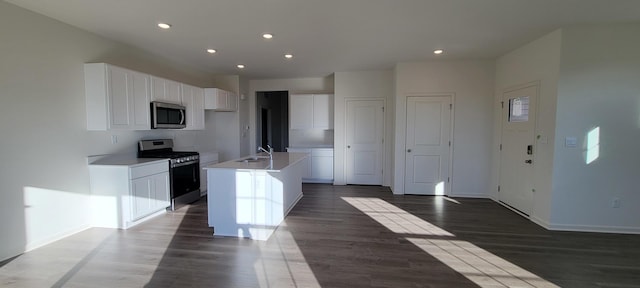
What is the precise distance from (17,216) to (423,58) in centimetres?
580

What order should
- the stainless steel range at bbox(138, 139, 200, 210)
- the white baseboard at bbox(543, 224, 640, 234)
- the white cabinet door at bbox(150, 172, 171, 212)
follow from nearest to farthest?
the white baseboard at bbox(543, 224, 640, 234) < the white cabinet door at bbox(150, 172, 171, 212) < the stainless steel range at bbox(138, 139, 200, 210)

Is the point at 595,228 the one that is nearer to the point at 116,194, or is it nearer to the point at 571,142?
the point at 571,142

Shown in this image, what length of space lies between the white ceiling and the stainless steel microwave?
0.89 meters

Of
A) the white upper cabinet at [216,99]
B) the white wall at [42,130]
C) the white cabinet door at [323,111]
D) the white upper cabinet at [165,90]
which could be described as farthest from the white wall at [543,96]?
the white wall at [42,130]

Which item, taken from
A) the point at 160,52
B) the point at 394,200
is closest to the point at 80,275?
the point at 160,52

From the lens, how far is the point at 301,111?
662 cm

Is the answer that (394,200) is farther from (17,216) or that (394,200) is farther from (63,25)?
(63,25)

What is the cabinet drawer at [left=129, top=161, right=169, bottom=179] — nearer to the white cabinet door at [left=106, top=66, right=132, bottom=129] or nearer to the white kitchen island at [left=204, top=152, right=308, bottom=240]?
the white cabinet door at [left=106, top=66, right=132, bottom=129]

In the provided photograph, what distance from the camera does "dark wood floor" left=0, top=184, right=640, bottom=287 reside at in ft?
7.87

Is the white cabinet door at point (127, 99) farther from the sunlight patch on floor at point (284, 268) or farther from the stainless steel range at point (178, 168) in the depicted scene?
the sunlight patch on floor at point (284, 268)

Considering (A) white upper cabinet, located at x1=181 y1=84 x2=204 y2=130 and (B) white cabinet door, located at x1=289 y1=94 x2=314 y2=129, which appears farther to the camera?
(B) white cabinet door, located at x1=289 y1=94 x2=314 y2=129

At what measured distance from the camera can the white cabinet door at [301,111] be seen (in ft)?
21.6

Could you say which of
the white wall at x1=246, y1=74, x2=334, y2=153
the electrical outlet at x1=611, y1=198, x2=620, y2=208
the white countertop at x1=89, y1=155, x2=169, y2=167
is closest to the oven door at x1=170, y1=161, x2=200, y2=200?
the white countertop at x1=89, y1=155, x2=169, y2=167

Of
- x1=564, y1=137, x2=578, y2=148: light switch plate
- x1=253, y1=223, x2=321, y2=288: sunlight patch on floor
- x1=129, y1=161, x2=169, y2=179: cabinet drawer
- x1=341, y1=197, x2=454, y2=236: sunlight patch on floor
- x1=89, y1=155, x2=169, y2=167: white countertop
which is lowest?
x1=253, y1=223, x2=321, y2=288: sunlight patch on floor
